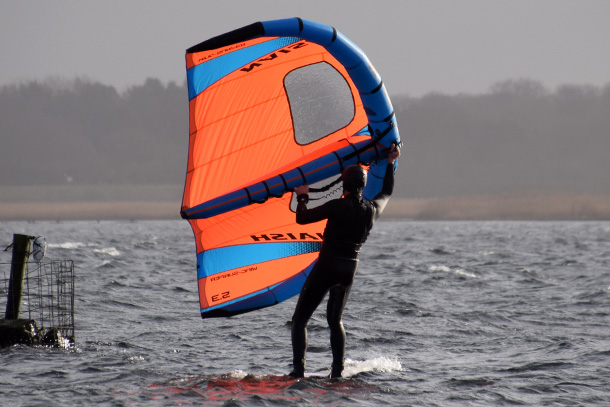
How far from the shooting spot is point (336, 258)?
305 inches

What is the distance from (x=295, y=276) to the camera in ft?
30.4

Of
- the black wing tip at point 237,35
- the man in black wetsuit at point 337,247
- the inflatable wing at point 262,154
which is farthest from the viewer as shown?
the inflatable wing at point 262,154

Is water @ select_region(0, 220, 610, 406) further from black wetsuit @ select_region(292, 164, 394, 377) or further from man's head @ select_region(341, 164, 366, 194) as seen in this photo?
man's head @ select_region(341, 164, 366, 194)

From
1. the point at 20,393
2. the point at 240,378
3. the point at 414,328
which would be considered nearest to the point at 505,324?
the point at 414,328

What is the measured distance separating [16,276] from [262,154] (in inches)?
152

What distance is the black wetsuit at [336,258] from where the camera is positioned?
7602 mm

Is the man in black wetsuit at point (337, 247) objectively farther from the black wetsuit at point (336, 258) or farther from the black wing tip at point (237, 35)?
the black wing tip at point (237, 35)

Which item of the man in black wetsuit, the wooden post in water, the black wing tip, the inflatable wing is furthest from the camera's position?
the wooden post in water

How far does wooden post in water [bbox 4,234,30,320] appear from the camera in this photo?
1005 centimetres

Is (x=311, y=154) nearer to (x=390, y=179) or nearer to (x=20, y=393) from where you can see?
(x=390, y=179)

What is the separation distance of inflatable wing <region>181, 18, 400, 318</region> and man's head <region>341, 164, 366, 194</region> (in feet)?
3.00

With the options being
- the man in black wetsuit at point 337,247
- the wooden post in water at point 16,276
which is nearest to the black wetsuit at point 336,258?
the man in black wetsuit at point 337,247

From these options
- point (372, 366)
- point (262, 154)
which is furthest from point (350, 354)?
point (262, 154)

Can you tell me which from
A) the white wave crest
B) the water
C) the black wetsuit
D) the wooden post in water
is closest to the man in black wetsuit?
the black wetsuit
